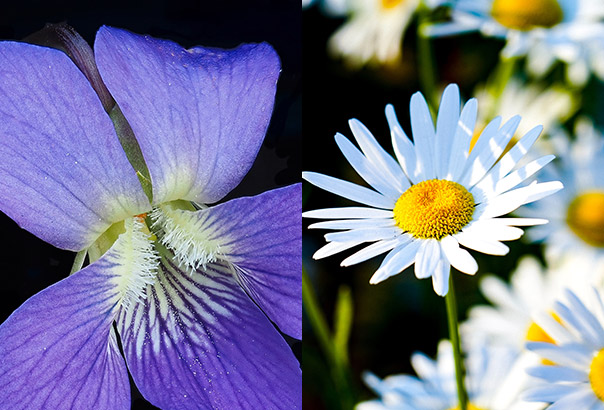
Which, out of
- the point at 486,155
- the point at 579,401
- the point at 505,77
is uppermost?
the point at 505,77

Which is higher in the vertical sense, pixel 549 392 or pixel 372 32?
pixel 372 32

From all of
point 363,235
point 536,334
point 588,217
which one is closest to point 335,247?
point 363,235

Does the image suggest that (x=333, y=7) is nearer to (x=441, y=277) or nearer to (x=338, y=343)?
(x=338, y=343)

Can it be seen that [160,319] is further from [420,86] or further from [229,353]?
[420,86]

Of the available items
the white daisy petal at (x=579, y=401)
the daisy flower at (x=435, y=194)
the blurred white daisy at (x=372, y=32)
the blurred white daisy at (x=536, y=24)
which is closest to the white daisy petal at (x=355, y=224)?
the daisy flower at (x=435, y=194)

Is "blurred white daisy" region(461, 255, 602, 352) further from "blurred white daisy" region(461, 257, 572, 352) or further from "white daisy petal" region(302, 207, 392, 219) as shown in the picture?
"white daisy petal" region(302, 207, 392, 219)
